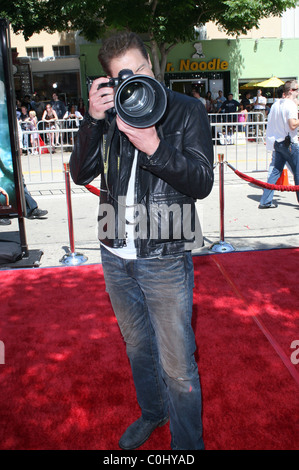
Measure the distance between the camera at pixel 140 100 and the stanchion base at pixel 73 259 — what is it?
3819 millimetres

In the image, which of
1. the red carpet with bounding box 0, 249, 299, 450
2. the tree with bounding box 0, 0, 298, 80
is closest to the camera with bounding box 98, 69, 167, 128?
the red carpet with bounding box 0, 249, 299, 450

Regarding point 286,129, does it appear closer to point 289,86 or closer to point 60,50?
point 289,86

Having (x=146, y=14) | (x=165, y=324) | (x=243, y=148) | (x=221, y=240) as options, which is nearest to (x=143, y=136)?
(x=165, y=324)

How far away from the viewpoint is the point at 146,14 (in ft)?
60.6

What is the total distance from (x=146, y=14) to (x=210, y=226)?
14233 mm

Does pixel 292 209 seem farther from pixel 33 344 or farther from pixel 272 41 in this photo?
pixel 272 41

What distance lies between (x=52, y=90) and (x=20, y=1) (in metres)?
6.29

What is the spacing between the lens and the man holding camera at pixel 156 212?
1988mm

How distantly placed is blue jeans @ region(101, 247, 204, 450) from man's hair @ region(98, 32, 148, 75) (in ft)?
2.87

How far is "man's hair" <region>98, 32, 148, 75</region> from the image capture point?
6.63ft

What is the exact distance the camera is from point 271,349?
340 cm

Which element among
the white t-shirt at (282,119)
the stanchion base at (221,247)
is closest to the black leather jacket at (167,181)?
the stanchion base at (221,247)

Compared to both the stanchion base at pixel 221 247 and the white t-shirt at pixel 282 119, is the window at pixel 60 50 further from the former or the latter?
the stanchion base at pixel 221 247
